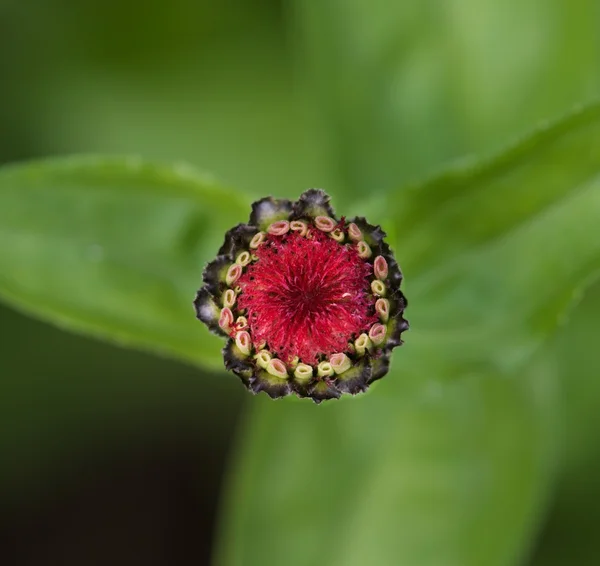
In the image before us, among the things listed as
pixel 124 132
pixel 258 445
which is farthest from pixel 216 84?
pixel 258 445

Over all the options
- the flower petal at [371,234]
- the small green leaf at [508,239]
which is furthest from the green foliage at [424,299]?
the flower petal at [371,234]

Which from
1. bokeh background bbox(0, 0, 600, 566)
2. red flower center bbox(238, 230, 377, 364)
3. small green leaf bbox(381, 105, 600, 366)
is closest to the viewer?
red flower center bbox(238, 230, 377, 364)

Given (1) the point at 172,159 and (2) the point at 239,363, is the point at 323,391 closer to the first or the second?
(2) the point at 239,363

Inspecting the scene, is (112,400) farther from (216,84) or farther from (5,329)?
(216,84)

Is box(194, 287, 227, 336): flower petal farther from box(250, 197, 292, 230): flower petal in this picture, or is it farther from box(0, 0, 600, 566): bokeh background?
box(0, 0, 600, 566): bokeh background

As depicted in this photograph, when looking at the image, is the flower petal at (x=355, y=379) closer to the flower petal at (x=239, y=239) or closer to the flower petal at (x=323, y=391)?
the flower petal at (x=323, y=391)

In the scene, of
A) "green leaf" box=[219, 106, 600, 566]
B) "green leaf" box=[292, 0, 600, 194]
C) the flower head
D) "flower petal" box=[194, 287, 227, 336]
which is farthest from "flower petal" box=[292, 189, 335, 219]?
"green leaf" box=[292, 0, 600, 194]

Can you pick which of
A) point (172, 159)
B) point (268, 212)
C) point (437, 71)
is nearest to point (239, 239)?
point (268, 212)

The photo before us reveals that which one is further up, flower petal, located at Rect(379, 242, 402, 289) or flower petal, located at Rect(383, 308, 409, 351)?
flower petal, located at Rect(379, 242, 402, 289)

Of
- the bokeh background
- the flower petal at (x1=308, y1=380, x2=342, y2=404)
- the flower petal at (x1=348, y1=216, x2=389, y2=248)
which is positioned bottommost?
the flower petal at (x1=308, y1=380, x2=342, y2=404)
